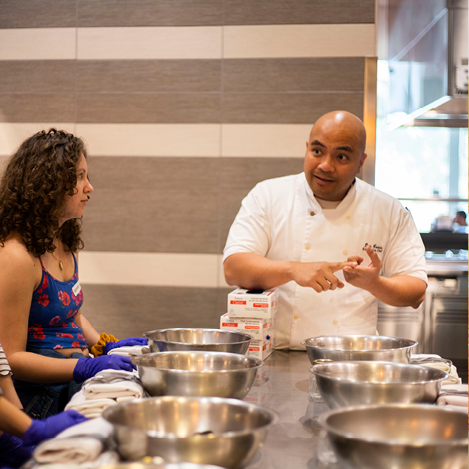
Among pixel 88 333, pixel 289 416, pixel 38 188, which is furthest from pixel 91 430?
pixel 88 333

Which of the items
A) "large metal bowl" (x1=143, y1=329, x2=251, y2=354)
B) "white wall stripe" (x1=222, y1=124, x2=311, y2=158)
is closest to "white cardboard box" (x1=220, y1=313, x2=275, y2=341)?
"large metal bowl" (x1=143, y1=329, x2=251, y2=354)

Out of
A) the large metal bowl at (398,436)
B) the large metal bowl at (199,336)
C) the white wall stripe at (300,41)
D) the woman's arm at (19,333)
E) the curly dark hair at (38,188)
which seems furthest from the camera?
the white wall stripe at (300,41)

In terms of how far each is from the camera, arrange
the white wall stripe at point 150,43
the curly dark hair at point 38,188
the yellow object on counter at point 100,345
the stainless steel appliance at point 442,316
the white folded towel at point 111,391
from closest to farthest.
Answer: the white folded towel at point 111,391 → the curly dark hair at point 38,188 → the yellow object on counter at point 100,345 → the white wall stripe at point 150,43 → the stainless steel appliance at point 442,316

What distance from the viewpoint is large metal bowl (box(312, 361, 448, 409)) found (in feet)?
3.07

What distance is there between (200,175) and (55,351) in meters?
1.57

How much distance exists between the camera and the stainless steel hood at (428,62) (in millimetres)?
3398

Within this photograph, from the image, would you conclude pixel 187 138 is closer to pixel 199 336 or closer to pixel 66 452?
pixel 199 336

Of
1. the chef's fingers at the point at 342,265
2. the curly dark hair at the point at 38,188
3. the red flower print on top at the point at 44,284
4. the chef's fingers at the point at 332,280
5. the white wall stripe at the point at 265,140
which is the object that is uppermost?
the white wall stripe at the point at 265,140

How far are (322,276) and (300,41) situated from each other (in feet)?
5.78

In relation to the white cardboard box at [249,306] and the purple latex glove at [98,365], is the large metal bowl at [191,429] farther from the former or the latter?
the white cardboard box at [249,306]

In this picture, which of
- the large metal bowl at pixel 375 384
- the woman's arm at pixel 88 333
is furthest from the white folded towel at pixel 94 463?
the woman's arm at pixel 88 333

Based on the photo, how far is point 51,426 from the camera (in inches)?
35.7

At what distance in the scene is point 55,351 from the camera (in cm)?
164

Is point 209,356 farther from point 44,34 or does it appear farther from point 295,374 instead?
point 44,34
